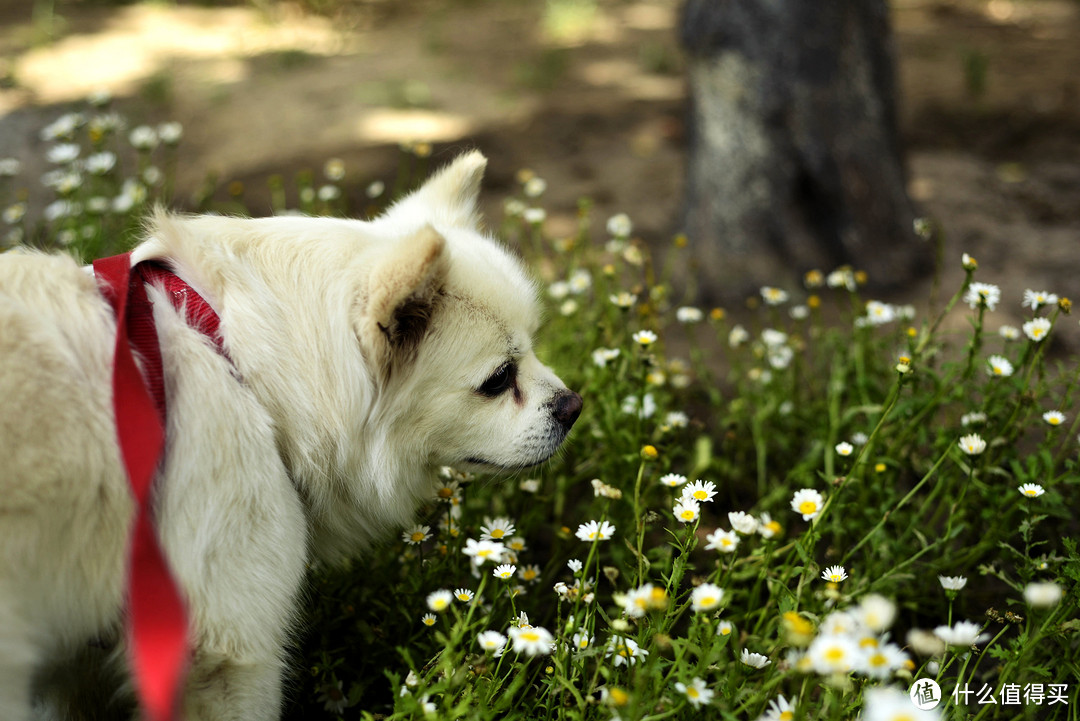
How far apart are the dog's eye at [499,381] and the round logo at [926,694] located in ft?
3.92

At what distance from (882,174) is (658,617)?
3.16 meters

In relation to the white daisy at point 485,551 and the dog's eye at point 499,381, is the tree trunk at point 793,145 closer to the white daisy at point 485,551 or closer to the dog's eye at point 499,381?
the dog's eye at point 499,381

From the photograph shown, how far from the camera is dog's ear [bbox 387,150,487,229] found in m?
2.38

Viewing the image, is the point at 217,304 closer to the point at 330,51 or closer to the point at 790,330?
the point at 790,330

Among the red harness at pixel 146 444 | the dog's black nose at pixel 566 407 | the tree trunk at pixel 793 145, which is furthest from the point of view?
the tree trunk at pixel 793 145

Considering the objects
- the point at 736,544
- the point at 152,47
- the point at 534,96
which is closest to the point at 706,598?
the point at 736,544

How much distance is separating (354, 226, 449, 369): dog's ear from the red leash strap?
456 mm

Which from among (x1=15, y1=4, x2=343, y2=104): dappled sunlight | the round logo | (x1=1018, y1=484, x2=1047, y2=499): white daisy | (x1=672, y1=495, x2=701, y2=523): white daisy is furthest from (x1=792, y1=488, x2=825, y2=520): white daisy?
(x1=15, y1=4, x2=343, y2=104): dappled sunlight

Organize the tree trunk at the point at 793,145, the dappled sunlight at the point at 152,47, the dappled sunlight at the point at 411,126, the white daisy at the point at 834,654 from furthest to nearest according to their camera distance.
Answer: the dappled sunlight at the point at 152,47 → the dappled sunlight at the point at 411,126 → the tree trunk at the point at 793,145 → the white daisy at the point at 834,654

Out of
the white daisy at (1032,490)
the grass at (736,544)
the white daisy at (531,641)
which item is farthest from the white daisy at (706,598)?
the white daisy at (1032,490)

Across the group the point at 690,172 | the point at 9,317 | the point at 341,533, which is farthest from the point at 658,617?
the point at 690,172

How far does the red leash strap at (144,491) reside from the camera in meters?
1.24

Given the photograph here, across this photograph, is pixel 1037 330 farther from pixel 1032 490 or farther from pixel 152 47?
pixel 152 47

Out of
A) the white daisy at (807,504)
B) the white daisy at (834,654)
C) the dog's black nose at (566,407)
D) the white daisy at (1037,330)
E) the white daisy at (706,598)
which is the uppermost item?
the white daisy at (834,654)
